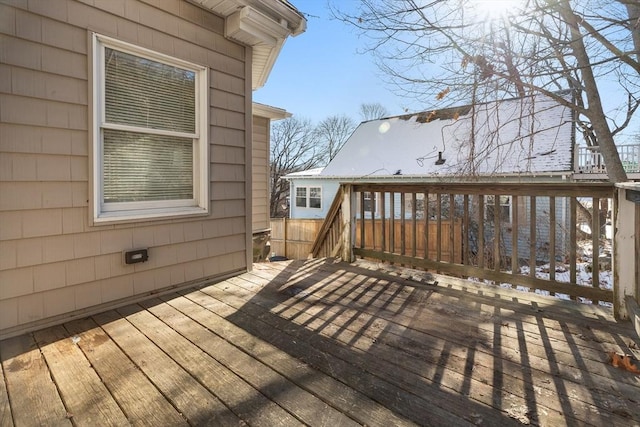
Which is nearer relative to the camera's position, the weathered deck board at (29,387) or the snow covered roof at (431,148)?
the weathered deck board at (29,387)

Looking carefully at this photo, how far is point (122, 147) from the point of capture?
2.66 metres

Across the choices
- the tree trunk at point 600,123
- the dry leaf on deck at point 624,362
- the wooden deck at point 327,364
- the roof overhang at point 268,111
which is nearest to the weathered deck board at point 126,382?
the wooden deck at point 327,364

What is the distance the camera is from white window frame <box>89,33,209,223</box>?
8.02ft

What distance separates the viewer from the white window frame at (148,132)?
2443mm

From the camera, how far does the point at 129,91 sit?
267 cm

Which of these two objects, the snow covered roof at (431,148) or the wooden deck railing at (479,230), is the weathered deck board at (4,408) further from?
the snow covered roof at (431,148)

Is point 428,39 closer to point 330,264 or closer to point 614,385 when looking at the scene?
point 330,264

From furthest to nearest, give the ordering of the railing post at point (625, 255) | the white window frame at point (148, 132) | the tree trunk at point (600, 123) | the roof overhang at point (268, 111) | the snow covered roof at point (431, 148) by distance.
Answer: the snow covered roof at point (431, 148)
the roof overhang at point (268, 111)
the tree trunk at point (600, 123)
the white window frame at point (148, 132)
the railing post at point (625, 255)

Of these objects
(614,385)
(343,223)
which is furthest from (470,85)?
(614,385)

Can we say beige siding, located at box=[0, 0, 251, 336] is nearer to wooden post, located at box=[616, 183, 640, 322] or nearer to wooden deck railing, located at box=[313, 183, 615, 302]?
wooden deck railing, located at box=[313, 183, 615, 302]

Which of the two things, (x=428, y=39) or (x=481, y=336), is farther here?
(x=428, y=39)

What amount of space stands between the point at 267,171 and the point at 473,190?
482 cm

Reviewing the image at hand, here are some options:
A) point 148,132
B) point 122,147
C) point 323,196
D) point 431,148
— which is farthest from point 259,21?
point 323,196

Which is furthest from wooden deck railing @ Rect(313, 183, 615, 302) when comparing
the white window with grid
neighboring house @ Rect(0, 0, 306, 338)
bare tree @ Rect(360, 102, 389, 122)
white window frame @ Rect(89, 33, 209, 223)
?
bare tree @ Rect(360, 102, 389, 122)
